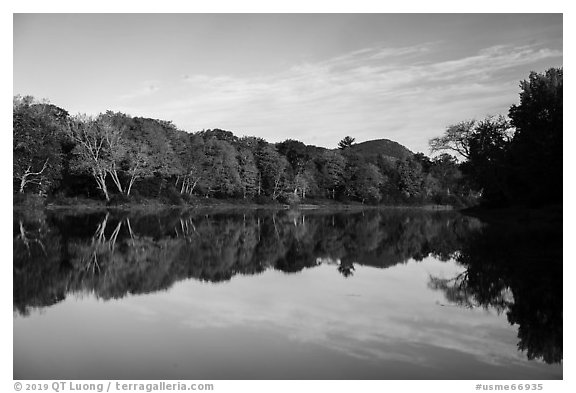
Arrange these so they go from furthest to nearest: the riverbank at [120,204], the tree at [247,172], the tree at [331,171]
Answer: the tree at [331,171] < the tree at [247,172] < the riverbank at [120,204]

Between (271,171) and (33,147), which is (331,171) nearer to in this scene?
(271,171)

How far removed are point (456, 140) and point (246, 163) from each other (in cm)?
3695

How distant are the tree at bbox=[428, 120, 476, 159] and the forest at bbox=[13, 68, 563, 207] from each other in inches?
4.1

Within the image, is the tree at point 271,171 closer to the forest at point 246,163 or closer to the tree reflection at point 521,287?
the forest at point 246,163

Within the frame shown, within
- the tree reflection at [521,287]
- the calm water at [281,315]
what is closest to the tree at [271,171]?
the tree reflection at [521,287]

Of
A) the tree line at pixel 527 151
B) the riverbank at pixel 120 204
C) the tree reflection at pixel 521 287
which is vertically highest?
the tree line at pixel 527 151

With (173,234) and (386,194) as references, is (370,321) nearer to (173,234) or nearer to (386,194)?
(173,234)

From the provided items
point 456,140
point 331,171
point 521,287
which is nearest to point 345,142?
point 331,171

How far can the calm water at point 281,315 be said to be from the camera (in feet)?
19.4

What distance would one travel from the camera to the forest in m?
34.8

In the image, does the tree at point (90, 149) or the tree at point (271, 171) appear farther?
the tree at point (271, 171)

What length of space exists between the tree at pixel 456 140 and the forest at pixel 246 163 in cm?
10
